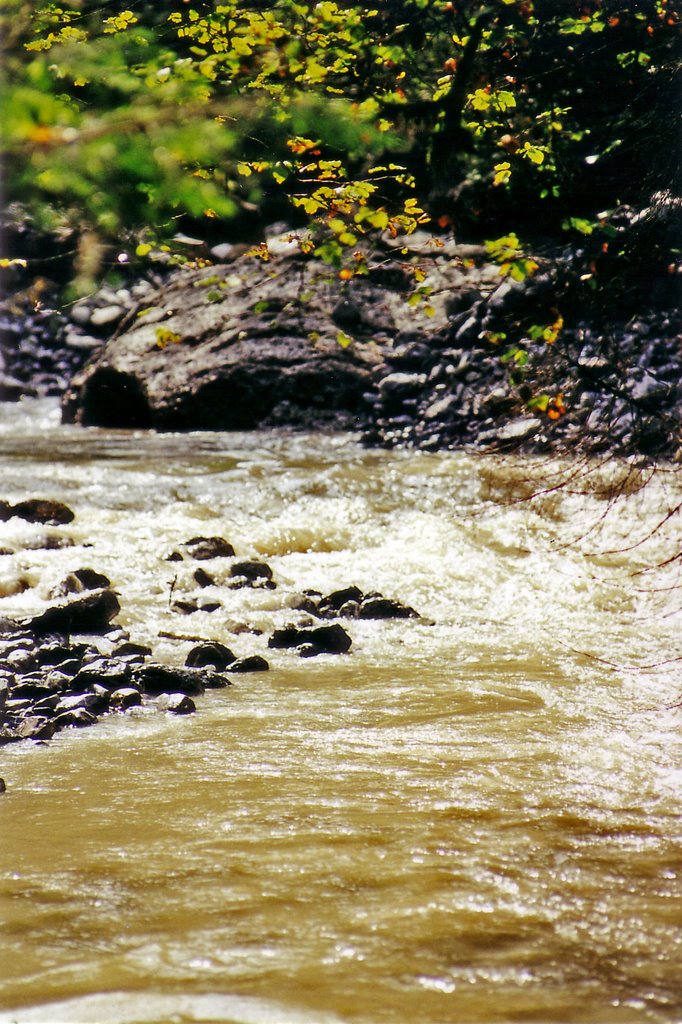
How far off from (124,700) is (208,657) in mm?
682

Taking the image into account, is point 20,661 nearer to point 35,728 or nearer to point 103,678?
point 103,678

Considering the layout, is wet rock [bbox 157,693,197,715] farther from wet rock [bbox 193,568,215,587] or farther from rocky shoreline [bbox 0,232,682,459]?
rocky shoreline [bbox 0,232,682,459]

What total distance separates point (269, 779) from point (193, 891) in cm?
85

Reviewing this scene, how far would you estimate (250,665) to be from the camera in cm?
470

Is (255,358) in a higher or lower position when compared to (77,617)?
higher

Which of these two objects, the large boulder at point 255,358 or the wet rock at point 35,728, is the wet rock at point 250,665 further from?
the large boulder at point 255,358

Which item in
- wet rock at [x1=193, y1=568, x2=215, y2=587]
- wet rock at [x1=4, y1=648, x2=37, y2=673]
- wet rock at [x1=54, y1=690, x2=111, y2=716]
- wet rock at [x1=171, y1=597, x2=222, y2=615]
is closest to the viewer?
wet rock at [x1=54, y1=690, x2=111, y2=716]

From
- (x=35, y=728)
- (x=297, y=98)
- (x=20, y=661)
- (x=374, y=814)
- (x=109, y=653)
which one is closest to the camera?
(x=374, y=814)

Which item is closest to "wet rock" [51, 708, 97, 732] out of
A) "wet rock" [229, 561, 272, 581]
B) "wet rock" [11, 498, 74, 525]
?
"wet rock" [229, 561, 272, 581]

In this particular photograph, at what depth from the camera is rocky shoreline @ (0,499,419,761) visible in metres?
3.99

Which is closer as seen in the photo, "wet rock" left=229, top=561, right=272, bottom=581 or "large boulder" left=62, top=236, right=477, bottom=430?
"wet rock" left=229, top=561, right=272, bottom=581

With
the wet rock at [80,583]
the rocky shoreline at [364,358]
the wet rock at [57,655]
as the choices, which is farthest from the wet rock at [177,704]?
the rocky shoreline at [364,358]

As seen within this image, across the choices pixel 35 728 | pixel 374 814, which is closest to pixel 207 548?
pixel 35 728

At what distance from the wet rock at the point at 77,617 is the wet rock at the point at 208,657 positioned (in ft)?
2.41
